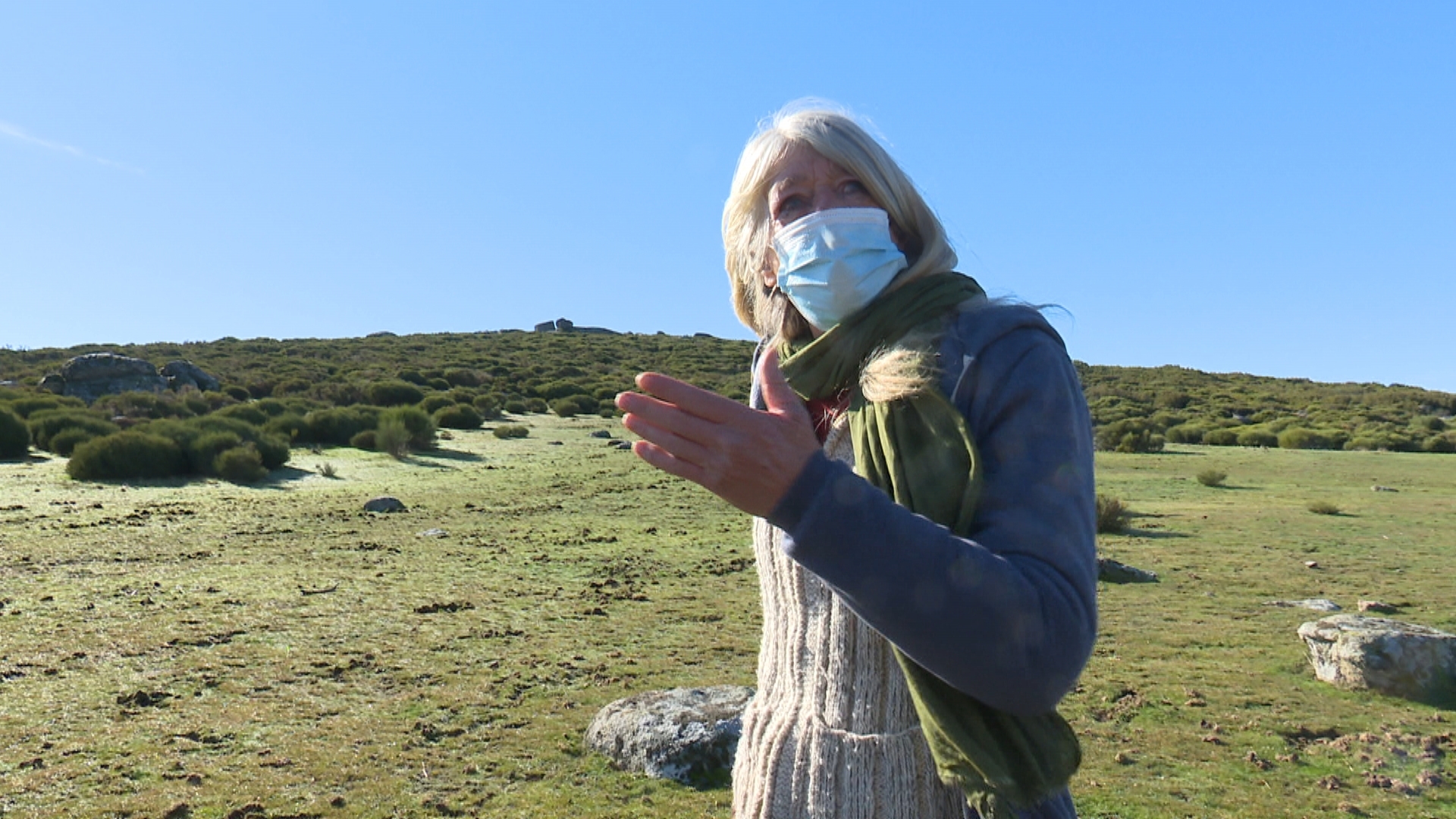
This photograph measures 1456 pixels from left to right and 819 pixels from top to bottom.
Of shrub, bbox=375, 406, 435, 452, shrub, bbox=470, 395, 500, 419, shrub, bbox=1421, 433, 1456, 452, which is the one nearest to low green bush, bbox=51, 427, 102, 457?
shrub, bbox=375, 406, 435, 452

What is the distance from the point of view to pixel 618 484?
35.5 feet

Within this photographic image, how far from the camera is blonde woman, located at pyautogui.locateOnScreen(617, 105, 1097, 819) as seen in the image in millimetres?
955

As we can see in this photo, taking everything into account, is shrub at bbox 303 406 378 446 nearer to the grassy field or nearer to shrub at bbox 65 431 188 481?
shrub at bbox 65 431 188 481

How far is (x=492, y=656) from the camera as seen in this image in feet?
15.1

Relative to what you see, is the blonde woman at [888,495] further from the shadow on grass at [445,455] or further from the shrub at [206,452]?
the shadow on grass at [445,455]

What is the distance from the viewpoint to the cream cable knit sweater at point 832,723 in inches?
50.4

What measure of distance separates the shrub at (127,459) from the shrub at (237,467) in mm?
430

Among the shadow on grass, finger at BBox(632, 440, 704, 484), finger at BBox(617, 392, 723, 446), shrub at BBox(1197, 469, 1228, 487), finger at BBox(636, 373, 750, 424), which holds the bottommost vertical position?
the shadow on grass

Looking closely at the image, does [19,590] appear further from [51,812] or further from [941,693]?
[941,693]

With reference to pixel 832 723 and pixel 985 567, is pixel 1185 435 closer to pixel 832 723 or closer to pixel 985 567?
pixel 832 723

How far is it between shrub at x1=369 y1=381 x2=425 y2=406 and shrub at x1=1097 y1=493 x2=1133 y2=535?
16.4 meters

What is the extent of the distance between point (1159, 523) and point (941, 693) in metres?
8.62

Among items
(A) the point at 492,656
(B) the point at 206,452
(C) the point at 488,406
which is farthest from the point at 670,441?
(C) the point at 488,406

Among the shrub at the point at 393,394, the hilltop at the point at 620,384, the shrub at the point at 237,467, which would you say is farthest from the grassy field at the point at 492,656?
the shrub at the point at 393,394
